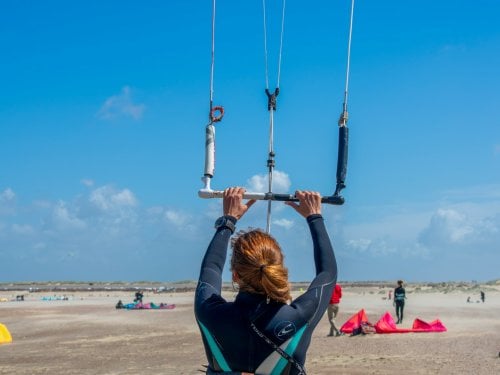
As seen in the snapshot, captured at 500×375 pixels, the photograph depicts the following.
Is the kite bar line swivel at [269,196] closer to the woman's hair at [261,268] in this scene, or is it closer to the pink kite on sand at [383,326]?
the woman's hair at [261,268]

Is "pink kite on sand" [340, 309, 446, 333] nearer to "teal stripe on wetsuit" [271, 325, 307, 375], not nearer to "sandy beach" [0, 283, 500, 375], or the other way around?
"sandy beach" [0, 283, 500, 375]

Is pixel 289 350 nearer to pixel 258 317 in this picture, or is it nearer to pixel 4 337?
pixel 258 317

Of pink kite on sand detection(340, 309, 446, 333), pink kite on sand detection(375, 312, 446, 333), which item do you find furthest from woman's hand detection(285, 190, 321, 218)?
pink kite on sand detection(375, 312, 446, 333)

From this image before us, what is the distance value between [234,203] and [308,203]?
14.5 inches

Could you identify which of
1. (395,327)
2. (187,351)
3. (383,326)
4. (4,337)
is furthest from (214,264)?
(4,337)

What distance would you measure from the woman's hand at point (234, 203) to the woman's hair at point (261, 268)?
0.45 m

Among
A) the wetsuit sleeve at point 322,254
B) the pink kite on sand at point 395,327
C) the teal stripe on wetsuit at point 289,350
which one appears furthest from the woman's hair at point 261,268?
the pink kite on sand at point 395,327

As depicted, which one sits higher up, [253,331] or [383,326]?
[253,331]

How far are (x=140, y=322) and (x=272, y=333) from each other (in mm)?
21556

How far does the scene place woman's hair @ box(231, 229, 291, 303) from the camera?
253 centimetres

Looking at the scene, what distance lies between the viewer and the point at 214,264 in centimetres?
289

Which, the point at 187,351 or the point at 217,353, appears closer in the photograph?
the point at 217,353

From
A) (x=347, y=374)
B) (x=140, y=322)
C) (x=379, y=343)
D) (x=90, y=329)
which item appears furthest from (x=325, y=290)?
(x=140, y=322)

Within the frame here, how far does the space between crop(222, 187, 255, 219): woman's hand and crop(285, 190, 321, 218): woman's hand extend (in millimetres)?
278
